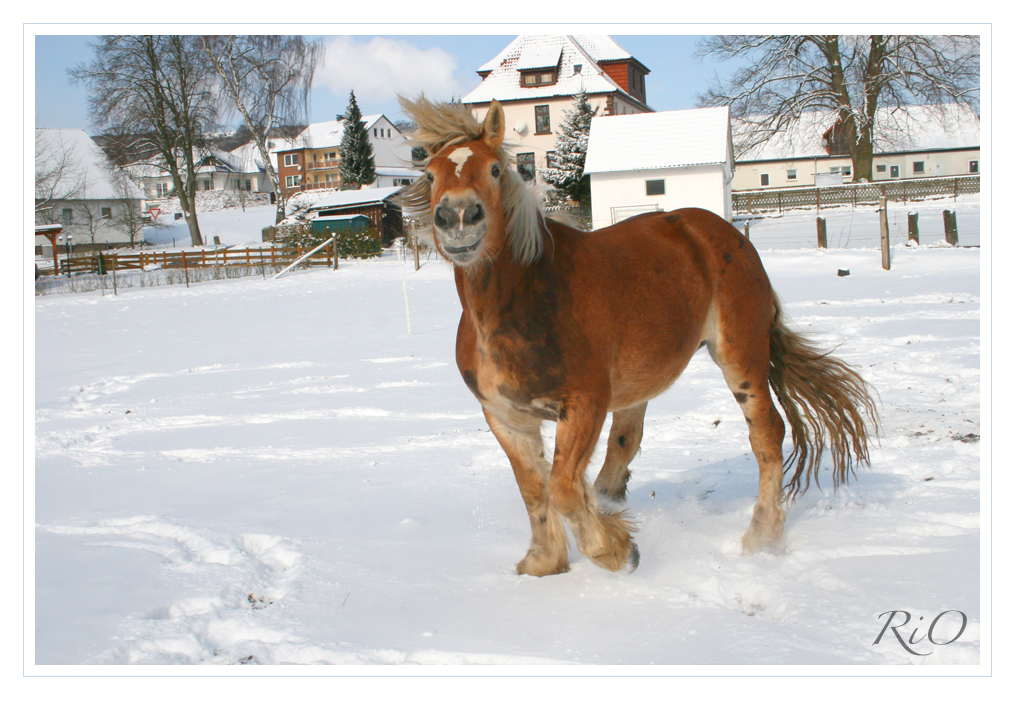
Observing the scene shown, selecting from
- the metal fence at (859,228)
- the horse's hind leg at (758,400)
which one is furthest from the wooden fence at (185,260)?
the horse's hind leg at (758,400)

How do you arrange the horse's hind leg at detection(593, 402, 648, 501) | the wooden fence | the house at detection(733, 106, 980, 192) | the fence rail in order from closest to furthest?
the horse's hind leg at detection(593, 402, 648, 501) → the wooden fence → the fence rail → the house at detection(733, 106, 980, 192)

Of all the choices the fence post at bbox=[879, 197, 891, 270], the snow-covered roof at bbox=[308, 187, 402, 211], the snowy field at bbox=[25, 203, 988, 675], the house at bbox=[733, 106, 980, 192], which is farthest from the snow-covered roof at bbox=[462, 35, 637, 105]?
the snowy field at bbox=[25, 203, 988, 675]

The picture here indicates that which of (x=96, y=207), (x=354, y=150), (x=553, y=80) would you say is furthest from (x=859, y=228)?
(x=96, y=207)

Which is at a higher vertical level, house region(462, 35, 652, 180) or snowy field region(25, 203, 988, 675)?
house region(462, 35, 652, 180)

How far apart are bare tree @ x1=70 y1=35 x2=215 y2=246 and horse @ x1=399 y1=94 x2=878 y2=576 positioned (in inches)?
648

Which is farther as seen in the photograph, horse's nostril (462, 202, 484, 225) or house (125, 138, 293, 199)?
house (125, 138, 293, 199)

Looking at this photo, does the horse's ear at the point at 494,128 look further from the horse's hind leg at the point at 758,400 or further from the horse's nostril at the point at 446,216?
the horse's hind leg at the point at 758,400

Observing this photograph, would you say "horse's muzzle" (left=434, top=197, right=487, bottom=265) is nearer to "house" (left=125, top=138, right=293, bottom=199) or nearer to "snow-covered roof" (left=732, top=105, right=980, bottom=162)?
"snow-covered roof" (left=732, top=105, right=980, bottom=162)

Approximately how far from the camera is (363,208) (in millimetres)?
42312

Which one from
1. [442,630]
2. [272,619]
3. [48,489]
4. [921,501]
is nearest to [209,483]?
[48,489]

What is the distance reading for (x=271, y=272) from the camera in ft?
86.2

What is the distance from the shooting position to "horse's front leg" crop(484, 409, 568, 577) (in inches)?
136

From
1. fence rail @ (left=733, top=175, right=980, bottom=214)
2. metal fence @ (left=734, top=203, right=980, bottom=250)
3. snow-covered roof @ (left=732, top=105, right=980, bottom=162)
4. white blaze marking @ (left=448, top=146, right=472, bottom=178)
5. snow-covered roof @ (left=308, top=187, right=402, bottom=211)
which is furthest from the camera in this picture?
snow-covered roof @ (left=308, top=187, right=402, bottom=211)

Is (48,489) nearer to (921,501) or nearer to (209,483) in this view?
(209,483)
